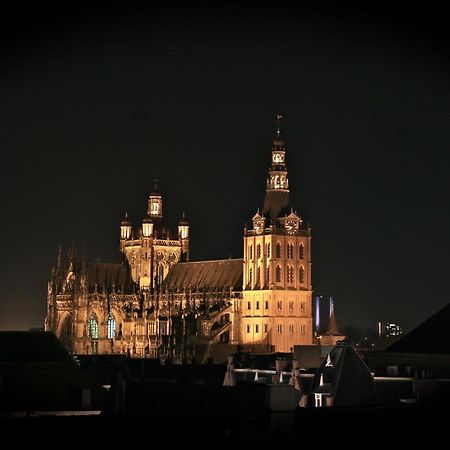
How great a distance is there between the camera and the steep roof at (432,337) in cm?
9444

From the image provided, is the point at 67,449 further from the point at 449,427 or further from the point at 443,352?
the point at 443,352

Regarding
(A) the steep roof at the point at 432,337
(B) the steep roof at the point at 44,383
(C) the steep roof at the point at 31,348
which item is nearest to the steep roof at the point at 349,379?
(B) the steep roof at the point at 44,383

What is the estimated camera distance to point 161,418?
53.1 meters

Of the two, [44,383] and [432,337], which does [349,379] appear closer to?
[44,383]

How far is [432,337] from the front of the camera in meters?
96.1

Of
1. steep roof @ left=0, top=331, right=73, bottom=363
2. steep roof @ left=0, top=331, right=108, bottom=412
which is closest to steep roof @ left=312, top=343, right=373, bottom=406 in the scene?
steep roof @ left=0, top=331, right=108, bottom=412

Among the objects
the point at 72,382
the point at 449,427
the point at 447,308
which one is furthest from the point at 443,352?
the point at 449,427

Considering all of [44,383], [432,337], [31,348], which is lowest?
[44,383]

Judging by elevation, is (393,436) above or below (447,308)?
below

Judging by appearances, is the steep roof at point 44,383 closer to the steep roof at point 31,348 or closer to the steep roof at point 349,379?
the steep roof at point 31,348

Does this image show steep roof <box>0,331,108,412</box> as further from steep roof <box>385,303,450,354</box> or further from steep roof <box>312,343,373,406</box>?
steep roof <box>385,303,450,354</box>

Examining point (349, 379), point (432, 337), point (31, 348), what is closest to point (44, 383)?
point (31, 348)

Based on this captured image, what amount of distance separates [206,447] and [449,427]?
913 cm

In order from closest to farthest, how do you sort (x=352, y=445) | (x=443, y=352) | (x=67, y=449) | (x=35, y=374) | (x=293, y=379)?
(x=67, y=449) → (x=352, y=445) → (x=35, y=374) → (x=293, y=379) → (x=443, y=352)
